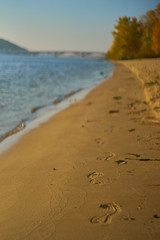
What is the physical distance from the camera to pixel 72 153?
4.95m

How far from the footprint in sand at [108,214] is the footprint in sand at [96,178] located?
2.03ft

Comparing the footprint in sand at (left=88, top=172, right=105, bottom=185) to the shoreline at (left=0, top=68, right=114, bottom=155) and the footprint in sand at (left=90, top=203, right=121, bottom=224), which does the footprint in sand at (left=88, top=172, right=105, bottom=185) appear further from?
the shoreline at (left=0, top=68, right=114, bottom=155)

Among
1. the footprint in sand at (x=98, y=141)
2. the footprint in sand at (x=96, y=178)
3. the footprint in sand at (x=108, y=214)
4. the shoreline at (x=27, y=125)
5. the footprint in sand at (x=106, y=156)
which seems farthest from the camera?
the shoreline at (x=27, y=125)

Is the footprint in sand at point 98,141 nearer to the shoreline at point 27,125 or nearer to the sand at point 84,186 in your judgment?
the sand at point 84,186

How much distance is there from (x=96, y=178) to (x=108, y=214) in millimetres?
965

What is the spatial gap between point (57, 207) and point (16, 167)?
179 cm

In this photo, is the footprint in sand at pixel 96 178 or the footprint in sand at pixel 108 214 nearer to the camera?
the footprint in sand at pixel 108 214

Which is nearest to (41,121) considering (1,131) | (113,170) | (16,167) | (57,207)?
(1,131)

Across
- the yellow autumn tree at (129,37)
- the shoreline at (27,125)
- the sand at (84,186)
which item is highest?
the yellow autumn tree at (129,37)

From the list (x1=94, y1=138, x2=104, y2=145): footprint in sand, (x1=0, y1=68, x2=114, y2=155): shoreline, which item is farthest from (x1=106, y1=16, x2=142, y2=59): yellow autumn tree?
(x1=94, y1=138, x2=104, y2=145): footprint in sand

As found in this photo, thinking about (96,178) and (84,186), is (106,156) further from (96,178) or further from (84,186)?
(84,186)

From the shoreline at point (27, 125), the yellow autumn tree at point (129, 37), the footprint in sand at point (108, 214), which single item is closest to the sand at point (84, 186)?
the footprint in sand at point (108, 214)

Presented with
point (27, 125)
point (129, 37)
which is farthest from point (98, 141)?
point (129, 37)

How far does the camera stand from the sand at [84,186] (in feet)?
8.48
